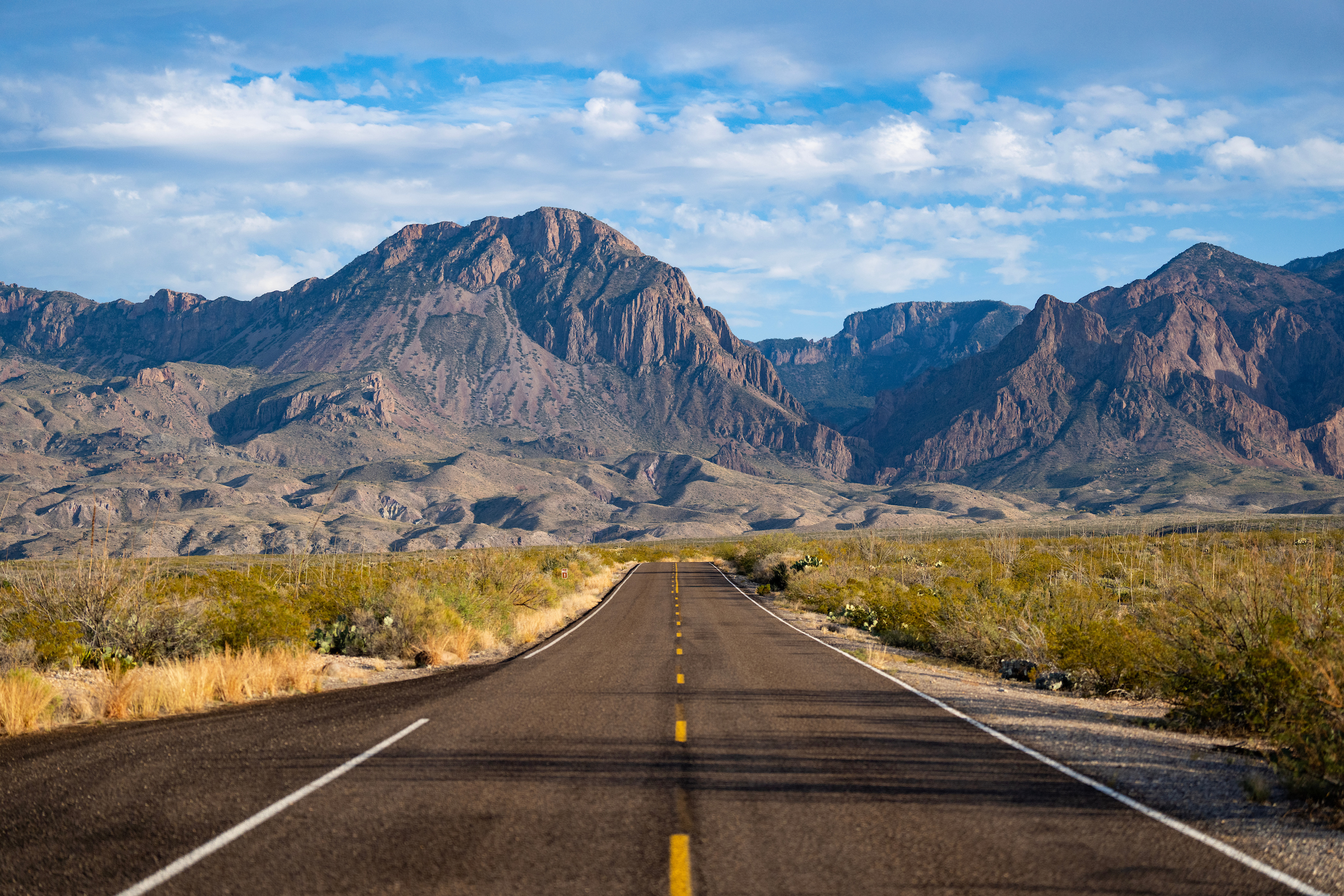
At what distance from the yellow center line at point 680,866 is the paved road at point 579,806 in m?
0.02

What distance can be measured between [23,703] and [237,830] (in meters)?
5.36

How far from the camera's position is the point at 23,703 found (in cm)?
983

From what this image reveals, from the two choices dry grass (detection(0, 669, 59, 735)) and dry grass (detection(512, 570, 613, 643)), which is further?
dry grass (detection(512, 570, 613, 643))

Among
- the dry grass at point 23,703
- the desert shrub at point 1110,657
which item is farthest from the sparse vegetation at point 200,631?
the desert shrub at point 1110,657

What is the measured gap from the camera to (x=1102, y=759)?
344 inches

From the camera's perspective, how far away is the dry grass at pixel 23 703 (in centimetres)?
971

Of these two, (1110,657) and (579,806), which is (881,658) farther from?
(579,806)

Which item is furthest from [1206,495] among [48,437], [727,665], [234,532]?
[48,437]

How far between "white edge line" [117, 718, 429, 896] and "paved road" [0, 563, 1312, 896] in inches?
2.7

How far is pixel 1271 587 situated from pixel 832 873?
26.8ft

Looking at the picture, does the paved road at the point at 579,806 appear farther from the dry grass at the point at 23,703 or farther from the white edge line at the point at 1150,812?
the dry grass at the point at 23,703

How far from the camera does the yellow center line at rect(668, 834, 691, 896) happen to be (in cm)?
516

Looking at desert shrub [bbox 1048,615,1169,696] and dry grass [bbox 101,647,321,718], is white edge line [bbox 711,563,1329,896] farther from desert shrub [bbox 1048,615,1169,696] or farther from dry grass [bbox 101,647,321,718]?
dry grass [bbox 101,647,321,718]

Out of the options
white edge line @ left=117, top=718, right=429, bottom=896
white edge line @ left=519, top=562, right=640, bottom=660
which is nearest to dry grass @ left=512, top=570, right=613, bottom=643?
white edge line @ left=519, top=562, right=640, bottom=660
